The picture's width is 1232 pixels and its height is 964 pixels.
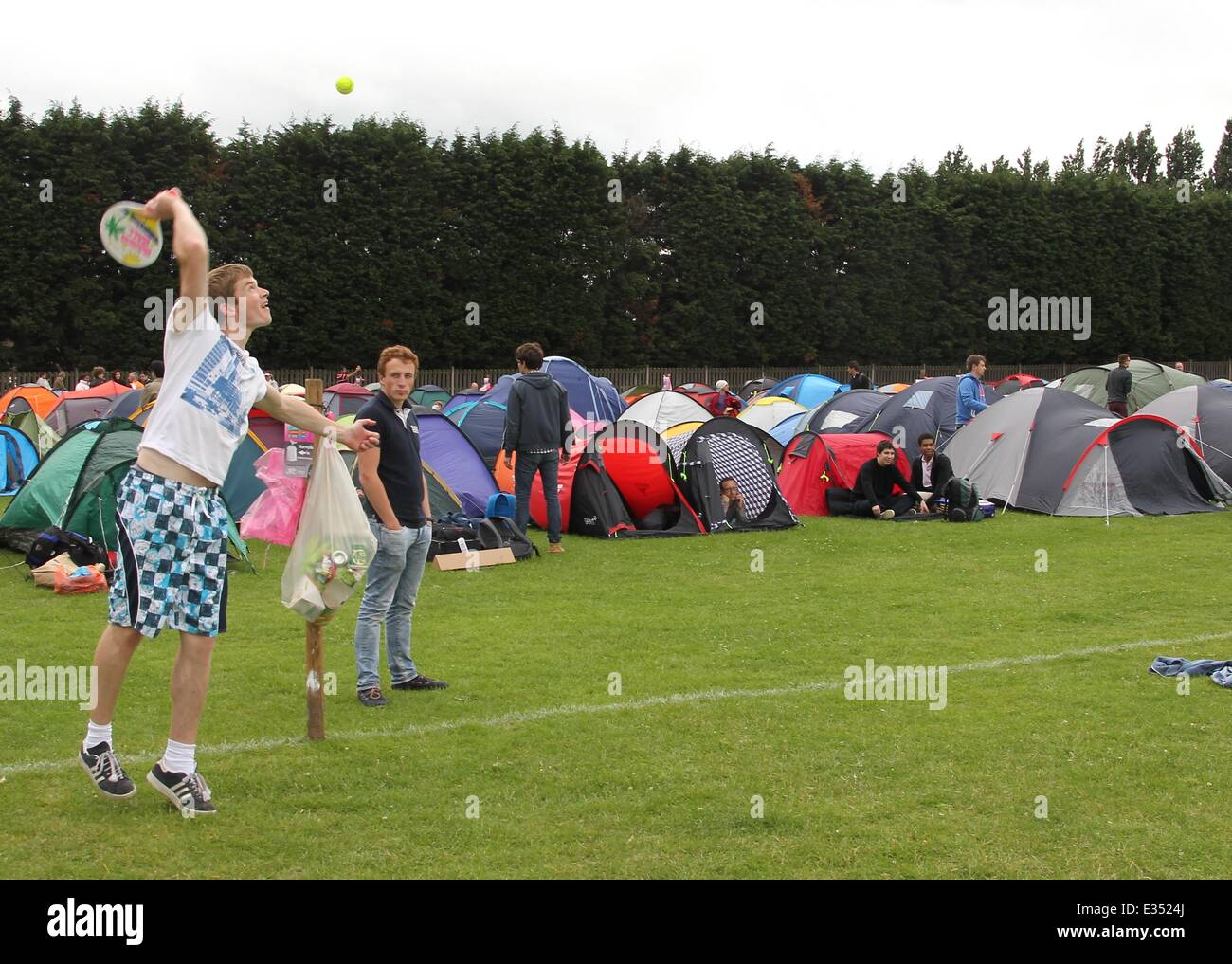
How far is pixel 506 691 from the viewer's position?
714 centimetres

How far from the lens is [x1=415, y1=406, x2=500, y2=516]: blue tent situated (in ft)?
46.6

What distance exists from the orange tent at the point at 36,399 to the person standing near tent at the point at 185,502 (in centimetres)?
1920

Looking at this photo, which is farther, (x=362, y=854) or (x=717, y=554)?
(x=717, y=554)

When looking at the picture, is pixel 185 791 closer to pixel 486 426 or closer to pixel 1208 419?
pixel 486 426

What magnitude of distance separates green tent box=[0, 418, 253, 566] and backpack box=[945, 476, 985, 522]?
820 centimetres

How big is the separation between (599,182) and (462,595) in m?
30.8

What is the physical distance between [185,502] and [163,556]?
221 millimetres

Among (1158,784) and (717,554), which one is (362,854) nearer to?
(1158,784)

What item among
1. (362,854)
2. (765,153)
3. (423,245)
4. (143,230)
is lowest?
(362,854)

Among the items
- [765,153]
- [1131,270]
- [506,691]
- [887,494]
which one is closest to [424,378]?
[765,153]

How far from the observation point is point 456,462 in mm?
14430

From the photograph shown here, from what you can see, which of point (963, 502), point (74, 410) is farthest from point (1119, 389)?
point (74, 410)

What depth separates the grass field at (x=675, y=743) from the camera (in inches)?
183

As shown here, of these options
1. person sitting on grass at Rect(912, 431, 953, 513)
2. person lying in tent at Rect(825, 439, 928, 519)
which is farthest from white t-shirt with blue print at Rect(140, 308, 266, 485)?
person sitting on grass at Rect(912, 431, 953, 513)
